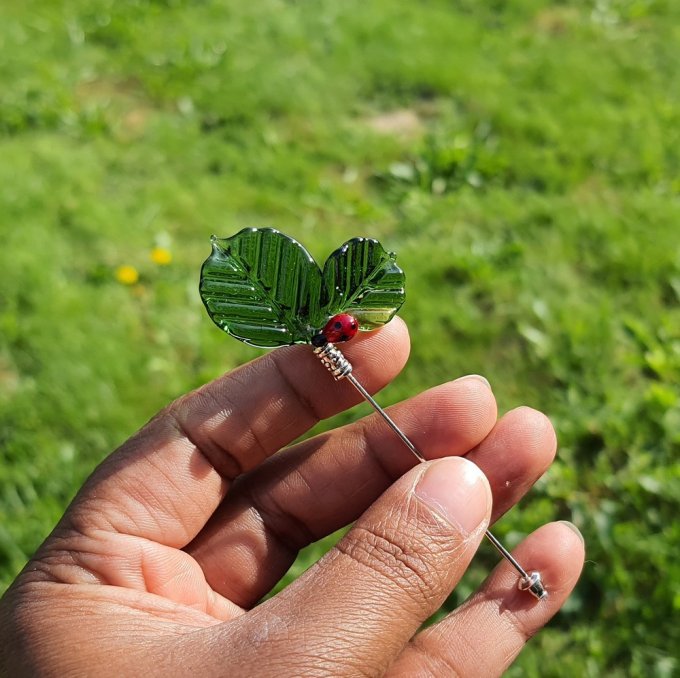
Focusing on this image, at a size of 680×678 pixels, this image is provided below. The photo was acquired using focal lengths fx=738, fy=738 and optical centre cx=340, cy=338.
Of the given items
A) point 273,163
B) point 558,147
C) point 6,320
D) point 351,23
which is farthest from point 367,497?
point 351,23

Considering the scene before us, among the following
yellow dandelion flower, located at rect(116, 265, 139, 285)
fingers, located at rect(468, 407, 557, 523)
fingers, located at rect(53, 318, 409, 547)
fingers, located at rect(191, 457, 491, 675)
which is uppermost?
yellow dandelion flower, located at rect(116, 265, 139, 285)

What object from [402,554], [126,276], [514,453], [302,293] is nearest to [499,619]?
[514,453]

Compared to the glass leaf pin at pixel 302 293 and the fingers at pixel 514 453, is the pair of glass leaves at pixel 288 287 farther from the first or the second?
Answer: the fingers at pixel 514 453

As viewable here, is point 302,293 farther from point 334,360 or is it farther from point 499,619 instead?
point 499,619

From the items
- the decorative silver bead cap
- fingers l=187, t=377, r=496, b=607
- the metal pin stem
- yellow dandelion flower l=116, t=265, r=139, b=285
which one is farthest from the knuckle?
yellow dandelion flower l=116, t=265, r=139, b=285

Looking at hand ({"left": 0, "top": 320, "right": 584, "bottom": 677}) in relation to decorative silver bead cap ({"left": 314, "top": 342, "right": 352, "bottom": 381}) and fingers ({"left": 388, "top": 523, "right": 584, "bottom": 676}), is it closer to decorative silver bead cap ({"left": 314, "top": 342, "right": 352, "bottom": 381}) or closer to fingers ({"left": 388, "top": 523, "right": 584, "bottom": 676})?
fingers ({"left": 388, "top": 523, "right": 584, "bottom": 676})

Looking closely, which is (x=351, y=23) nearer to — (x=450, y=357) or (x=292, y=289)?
(x=450, y=357)
